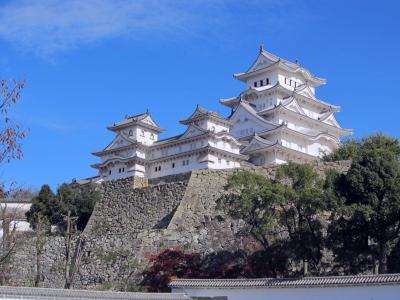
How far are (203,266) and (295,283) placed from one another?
205 inches

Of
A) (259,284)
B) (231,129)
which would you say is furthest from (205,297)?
(231,129)

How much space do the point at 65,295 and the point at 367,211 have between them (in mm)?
8063

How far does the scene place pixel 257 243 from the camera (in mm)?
21438

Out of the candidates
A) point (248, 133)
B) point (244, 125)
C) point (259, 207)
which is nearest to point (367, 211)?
point (259, 207)

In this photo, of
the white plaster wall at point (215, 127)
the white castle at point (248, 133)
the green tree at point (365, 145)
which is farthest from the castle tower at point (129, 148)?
the green tree at point (365, 145)

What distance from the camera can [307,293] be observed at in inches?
640

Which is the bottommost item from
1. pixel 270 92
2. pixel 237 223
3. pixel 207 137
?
pixel 237 223

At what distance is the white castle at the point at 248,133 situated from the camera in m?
38.4

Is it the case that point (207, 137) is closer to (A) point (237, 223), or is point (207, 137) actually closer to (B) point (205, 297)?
(A) point (237, 223)

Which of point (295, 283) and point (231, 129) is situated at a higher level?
point (231, 129)

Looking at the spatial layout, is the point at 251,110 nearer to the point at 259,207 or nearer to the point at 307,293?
the point at 259,207

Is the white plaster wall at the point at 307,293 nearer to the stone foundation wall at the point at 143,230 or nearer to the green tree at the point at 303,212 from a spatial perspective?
the green tree at the point at 303,212

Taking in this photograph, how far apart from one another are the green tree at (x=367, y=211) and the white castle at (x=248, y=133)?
1921 centimetres

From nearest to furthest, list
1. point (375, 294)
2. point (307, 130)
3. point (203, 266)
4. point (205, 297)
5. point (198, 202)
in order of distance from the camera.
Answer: point (375, 294)
point (205, 297)
point (203, 266)
point (198, 202)
point (307, 130)
